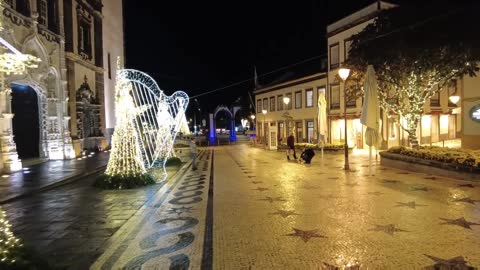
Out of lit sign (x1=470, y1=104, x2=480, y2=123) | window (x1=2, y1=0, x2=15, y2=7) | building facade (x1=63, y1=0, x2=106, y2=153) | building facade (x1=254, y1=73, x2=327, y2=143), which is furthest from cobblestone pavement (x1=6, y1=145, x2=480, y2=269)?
building facade (x1=254, y1=73, x2=327, y2=143)

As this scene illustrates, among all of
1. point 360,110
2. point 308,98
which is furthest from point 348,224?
point 308,98

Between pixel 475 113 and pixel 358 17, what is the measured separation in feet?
45.0

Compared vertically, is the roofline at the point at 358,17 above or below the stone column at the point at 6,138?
above

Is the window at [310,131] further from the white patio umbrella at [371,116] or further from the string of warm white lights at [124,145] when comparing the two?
the string of warm white lights at [124,145]

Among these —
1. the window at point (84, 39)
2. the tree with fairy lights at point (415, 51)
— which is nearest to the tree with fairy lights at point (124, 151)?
the tree with fairy lights at point (415, 51)

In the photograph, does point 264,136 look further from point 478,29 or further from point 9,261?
point 9,261

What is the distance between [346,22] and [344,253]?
28256 millimetres

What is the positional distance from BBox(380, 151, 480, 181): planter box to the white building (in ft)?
84.2

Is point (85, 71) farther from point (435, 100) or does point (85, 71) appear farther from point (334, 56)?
point (435, 100)

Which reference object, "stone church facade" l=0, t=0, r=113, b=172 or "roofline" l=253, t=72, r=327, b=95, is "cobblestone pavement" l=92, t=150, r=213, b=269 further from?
"roofline" l=253, t=72, r=327, b=95

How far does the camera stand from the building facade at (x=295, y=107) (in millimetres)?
35156

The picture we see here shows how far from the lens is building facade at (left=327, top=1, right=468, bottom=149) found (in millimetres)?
27828

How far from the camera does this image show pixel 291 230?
273 inches

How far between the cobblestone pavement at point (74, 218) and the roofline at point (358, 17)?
2142 centimetres
